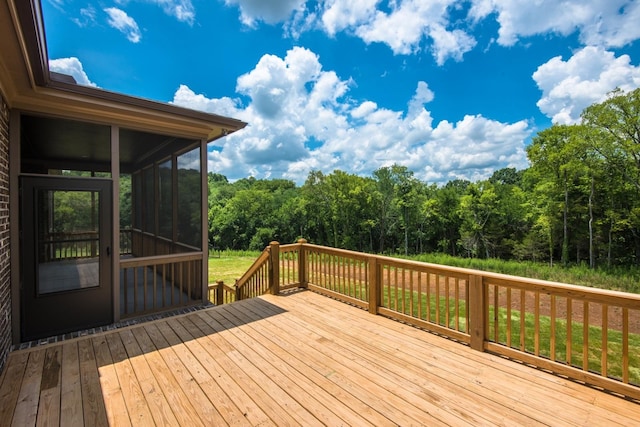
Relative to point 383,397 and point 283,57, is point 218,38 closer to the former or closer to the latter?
point 283,57

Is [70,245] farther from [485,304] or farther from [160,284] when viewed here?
[485,304]

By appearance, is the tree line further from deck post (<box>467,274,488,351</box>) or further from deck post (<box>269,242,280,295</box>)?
deck post (<box>269,242,280,295</box>)

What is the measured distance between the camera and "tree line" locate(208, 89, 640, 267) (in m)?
16.9

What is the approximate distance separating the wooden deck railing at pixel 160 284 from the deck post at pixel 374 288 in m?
2.72

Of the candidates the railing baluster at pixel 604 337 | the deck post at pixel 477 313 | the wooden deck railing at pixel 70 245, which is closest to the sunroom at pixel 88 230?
the wooden deck railing at pixel 70 245

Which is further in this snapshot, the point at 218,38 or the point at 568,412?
the point at 218,38

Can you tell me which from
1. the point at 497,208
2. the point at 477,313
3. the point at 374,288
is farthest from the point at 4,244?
the point at 497,208

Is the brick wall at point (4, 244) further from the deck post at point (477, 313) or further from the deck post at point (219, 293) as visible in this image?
the deck post at point (477, 313)

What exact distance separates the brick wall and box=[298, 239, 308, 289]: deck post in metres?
3.65

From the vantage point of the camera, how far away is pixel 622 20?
1060cm

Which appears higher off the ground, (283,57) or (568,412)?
(283,57)

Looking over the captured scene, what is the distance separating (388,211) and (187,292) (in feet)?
81.9

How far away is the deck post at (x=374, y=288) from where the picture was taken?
3953 millimetres

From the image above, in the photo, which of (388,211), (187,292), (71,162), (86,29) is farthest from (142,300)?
(388,211)
